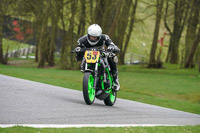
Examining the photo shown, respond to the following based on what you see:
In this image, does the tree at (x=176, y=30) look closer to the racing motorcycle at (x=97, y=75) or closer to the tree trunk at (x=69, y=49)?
the tree trunk at (x=69, y=49)

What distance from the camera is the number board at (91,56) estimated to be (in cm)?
1066

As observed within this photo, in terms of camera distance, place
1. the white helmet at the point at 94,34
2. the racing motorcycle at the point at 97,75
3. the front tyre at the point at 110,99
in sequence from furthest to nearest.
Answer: the front tyre at the point at 110,99
the white helmet at the point at 94,34
the racing motorcycle at the point at 97,75

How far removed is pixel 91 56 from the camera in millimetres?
10680

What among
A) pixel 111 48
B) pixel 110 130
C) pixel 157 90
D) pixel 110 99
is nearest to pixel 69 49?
pixel 157 90

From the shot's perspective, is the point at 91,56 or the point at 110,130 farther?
the point at 91,56

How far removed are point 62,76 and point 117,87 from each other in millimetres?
15970

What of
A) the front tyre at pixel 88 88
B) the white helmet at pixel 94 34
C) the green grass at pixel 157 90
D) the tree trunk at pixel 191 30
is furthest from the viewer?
the tree trunk at pixel 191 30

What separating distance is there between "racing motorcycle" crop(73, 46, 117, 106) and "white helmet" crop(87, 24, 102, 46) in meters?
0.21

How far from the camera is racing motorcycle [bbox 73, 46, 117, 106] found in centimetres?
1052

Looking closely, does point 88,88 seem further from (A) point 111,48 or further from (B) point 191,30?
(B) point 191,30

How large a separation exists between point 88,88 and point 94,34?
1470 mm

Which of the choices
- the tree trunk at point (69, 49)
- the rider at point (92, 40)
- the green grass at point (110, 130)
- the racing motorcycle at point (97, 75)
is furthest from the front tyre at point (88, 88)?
the tree trunk at point (69, 49)

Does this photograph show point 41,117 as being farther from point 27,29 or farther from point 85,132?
point 27,29

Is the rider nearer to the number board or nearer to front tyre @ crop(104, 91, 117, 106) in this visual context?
the number board
